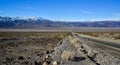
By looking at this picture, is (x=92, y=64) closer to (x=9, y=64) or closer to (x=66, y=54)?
(x=66, y=54)

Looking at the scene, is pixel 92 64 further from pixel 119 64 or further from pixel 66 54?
pixel 66 54

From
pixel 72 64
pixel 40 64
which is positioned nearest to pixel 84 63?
pixel 72 64

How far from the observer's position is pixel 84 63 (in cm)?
1438

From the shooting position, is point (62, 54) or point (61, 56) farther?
point (62, 54)

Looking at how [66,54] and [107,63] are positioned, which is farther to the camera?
[66,54]

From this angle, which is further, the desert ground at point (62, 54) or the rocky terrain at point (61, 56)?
the desert ground at point (62, 54)

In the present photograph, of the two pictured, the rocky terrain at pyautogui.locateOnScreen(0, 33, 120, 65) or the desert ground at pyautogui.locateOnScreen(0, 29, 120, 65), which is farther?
the desert ground at pyautogui.locateOnScreen(0, 29, 120, 65)

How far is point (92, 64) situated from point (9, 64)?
648 cm

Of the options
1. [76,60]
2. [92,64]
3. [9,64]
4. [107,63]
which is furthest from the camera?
[9,64]

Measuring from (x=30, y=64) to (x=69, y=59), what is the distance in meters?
2.77

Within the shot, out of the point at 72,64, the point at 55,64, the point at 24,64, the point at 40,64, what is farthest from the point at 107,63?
the point at 24,64

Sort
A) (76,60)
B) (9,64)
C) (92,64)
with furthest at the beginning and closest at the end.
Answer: (9,64), (76,60), (92,64)

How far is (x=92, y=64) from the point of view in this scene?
43.9ft

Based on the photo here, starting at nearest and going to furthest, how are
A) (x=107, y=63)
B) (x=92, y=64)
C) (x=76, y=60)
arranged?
1. (x=92, y=64)
2. (x=107, y=63)
3. (x=76, y=60)
